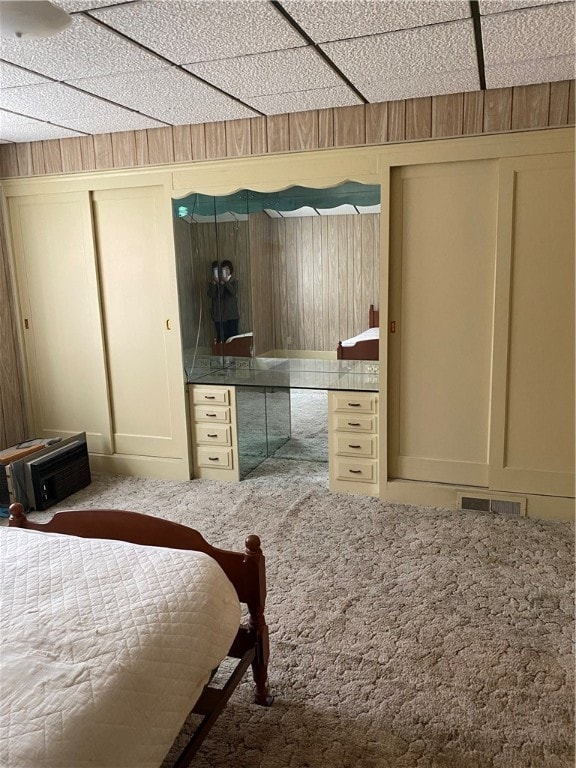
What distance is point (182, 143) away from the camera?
3.74 metres

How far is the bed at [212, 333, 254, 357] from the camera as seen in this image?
438cm

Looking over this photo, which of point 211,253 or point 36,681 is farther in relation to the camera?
point 211,253

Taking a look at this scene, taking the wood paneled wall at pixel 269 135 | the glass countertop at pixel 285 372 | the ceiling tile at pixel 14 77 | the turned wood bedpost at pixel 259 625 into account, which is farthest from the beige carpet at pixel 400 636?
the ceiling tile at pixel 14 77

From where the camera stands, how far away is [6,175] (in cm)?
419

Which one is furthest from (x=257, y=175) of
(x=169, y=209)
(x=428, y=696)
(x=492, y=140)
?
(x=428, y=696)

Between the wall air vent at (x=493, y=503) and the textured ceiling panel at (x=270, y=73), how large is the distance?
235 cm

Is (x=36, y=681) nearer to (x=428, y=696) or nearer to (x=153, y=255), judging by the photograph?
(x=428, y=696)

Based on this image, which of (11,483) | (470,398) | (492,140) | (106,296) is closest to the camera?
(492,140)

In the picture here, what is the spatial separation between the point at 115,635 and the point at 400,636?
1.32 metres

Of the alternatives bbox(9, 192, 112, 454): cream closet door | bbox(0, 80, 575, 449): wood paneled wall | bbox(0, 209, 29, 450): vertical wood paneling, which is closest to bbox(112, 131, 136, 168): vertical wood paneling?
bbox(0, 80, 575, 449): wood paneled wall

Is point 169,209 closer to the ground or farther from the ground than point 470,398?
farther from the ground

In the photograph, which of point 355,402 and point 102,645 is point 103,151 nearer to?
point 355,402

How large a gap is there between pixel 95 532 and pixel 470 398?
2.23 metres

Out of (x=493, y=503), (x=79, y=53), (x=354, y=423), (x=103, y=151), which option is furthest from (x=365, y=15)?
(x=493, y=503)
